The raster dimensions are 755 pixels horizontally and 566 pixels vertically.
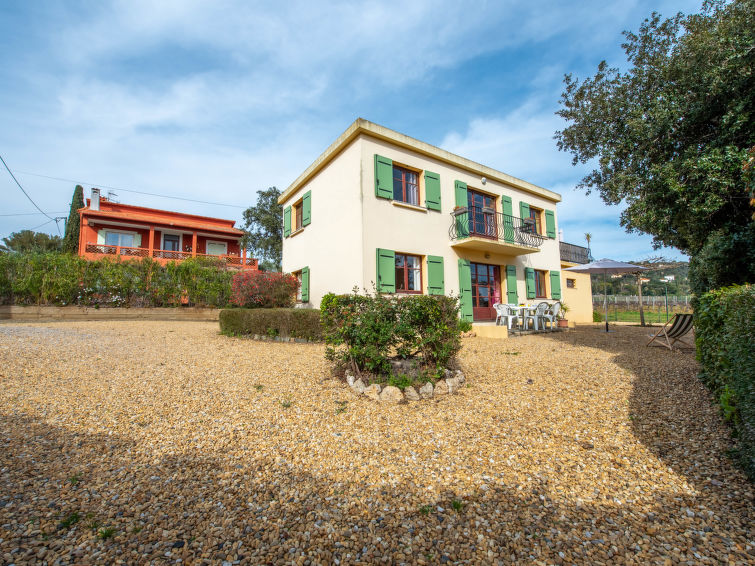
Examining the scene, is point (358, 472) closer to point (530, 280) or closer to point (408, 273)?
point (408, 273)

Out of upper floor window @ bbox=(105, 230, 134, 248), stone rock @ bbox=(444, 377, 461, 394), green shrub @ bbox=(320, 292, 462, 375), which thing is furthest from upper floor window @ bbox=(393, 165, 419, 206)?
upper floor window @ bbox=(105, 230, 134, 248)

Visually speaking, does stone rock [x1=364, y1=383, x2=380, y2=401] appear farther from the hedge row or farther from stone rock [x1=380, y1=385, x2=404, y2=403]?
the hedge row

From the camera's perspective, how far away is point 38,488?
6.97 ft

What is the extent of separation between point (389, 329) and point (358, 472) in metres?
1.76

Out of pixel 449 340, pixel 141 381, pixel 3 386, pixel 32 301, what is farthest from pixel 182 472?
pixel 32 301

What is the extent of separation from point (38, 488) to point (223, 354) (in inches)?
155

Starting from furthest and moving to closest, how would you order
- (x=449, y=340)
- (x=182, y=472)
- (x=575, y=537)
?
(x=449, y=340)
(x=182, y=472)
(x=575, y=537)

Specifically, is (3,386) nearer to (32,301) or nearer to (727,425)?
(727,425)

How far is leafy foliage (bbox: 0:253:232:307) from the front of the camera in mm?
10570

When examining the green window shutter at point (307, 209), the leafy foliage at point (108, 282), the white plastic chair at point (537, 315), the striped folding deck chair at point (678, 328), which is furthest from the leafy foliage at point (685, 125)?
the leafy foliage at point (108, 282)

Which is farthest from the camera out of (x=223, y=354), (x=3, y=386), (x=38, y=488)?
(x=223, y=354)

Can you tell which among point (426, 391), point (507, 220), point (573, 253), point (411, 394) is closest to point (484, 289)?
point (507, 220)

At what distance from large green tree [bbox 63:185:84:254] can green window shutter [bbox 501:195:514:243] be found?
23.9m

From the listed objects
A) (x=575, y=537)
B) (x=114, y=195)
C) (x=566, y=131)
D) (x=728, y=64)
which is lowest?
(x=575, y=537)
